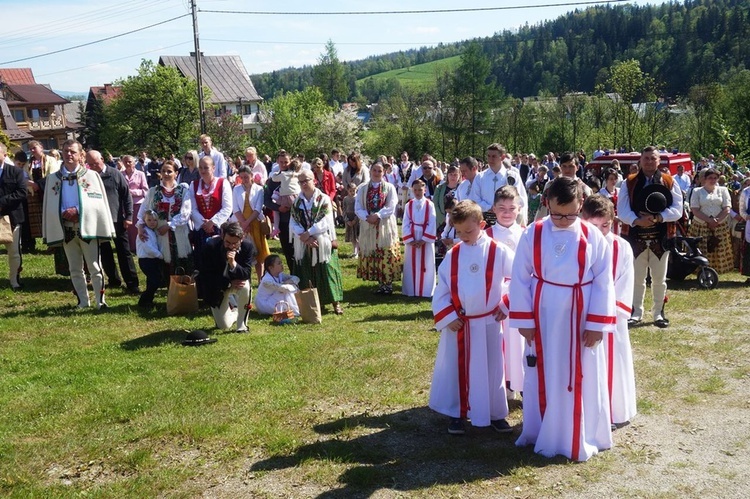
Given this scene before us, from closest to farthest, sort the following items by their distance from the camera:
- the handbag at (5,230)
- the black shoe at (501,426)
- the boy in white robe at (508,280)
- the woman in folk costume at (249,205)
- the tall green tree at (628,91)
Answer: the black shoe at (501,426) → the boy in white robe at (508,280) → the handbag at (5,230) → the woman in folk costume at (249,205) → the tall green tree at (628,91)

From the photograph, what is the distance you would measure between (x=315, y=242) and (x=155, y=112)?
191 feet

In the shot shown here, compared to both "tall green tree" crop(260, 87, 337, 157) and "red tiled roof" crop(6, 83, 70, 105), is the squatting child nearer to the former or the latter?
"tall green tree" crop(260, 87, 337, 157)

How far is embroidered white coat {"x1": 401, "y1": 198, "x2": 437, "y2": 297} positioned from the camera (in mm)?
11203

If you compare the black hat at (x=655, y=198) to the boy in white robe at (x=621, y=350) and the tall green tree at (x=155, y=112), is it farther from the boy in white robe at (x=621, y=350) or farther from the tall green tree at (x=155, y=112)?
the tall green tree at (x=155, y=112)

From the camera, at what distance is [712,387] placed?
6.60 metres

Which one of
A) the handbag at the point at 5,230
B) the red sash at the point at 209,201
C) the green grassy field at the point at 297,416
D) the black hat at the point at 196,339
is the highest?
the red sash at the point at 209,201

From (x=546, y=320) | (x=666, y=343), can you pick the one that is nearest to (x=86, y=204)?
(x=546, y=320)

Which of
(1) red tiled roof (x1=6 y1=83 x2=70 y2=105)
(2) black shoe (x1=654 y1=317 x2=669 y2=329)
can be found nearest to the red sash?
(2) black shoe (x1=654 y1=317 x2=669 y2=329)

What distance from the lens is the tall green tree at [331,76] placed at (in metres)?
116

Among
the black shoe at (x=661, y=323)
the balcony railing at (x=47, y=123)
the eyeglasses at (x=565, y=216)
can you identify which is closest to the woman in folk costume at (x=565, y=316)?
the eyeglasses at (x=565, y=216)

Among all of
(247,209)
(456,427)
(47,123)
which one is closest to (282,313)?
(247,209)

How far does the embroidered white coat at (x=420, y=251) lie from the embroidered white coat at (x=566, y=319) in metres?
6.07

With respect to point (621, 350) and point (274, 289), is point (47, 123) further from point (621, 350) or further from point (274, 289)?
point (621, 350)

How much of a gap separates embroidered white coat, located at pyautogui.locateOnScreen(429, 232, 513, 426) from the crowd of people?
0.04 ft
